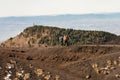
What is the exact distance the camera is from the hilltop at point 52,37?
105m

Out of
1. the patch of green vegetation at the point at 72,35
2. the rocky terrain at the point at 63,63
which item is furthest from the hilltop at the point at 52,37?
the rocky terrain at the point at 63,63

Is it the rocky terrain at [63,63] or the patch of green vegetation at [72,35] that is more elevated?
the rocky terrain at [63,63]

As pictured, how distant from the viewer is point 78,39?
10831cm

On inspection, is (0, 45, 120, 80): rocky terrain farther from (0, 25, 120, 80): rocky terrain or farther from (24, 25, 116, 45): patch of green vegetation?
(24, 25, 116, 45): patch of green vegetation

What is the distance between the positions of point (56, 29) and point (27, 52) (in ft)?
192

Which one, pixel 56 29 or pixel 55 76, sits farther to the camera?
pixel 56 29

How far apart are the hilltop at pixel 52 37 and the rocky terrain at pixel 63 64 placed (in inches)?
1777

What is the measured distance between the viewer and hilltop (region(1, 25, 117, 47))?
345 ft

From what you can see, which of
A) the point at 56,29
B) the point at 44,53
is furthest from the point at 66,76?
the point at 56,29

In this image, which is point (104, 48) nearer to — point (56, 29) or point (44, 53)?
point (44, 53)

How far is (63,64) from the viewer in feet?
166

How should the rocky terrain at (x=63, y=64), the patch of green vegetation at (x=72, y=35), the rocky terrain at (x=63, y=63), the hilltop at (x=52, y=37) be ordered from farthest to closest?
the hilltop at (x=52, y=37)
the patch of green vegetation at (x=72, y=35)
the rocky terrain at (x=63, y=63)
the rocky terrain at (x=63, y=64)

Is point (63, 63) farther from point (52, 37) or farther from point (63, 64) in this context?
point (52, 37)

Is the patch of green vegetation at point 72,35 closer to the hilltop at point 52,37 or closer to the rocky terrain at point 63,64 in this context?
the hilltop at point 52,37
